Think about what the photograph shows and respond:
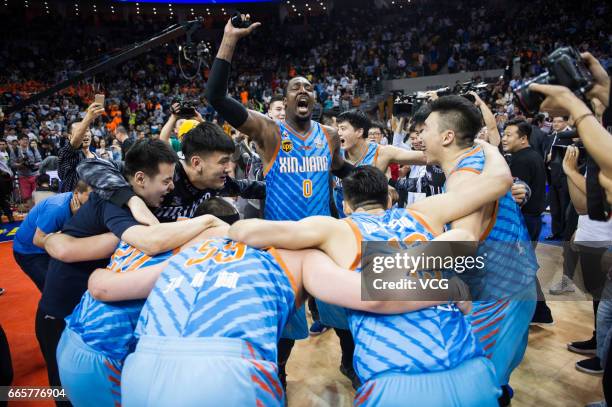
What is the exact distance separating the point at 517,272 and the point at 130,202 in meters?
2.13

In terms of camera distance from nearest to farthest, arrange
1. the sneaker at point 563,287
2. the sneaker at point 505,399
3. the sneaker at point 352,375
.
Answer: the sneaker at point 505,399 → the sneaker at point 352,375 → the sneaker at point 563,287

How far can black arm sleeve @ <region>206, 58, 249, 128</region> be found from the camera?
2500mm

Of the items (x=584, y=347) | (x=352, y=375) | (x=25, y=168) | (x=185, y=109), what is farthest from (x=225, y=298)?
(x=25, y=168)

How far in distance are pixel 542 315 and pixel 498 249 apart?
2.27 meters

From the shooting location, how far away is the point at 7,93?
16.5 m

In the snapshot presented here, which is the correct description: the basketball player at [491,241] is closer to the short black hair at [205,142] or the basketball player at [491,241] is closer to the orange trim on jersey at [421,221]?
the orange trim on jersey at [421,221]

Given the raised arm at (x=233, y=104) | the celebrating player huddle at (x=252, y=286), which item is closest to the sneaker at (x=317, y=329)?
the celebrating player huddle at (x=252, y=286)

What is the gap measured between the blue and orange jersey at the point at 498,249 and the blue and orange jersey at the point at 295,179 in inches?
47.2

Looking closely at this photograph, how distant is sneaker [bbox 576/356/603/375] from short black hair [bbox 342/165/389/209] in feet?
7.56

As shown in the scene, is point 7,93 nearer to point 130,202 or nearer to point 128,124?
point 128,124

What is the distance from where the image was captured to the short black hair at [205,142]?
2607mm

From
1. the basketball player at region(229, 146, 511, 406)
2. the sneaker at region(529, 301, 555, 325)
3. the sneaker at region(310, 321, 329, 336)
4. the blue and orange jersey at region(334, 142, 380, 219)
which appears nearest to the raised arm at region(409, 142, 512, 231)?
the basketball player at region(229, 146, 511, 406)

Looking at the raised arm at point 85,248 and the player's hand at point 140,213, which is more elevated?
the player's hand at point 140,213

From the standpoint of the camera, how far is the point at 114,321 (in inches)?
75.0
